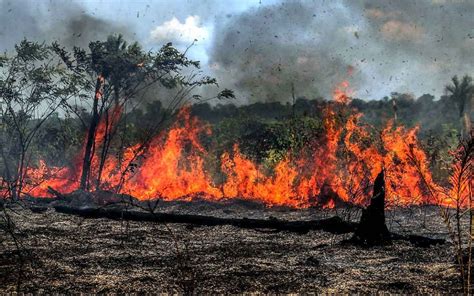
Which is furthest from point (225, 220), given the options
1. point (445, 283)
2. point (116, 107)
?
point (116, 107)

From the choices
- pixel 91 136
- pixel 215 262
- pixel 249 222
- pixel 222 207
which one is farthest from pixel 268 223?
pixel 91 136

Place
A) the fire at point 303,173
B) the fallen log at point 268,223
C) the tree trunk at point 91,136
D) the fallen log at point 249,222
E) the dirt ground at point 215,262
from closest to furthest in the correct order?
the dirt ground at point 215,262 → the fallen log at point 268,223 → the fallen log at point 249,222 → the fire at point 303,173 → the tree trunk at point 91,136

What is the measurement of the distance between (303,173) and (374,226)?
1008cm

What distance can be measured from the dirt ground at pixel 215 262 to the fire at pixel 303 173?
17.2 feet

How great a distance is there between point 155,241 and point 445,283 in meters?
6.25

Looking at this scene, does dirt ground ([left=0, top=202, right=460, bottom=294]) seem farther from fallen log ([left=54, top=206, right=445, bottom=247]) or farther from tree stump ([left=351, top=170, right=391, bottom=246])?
tree stump ([left=351, top=170, right=391, bottom=246])

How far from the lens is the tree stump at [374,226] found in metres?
9.74

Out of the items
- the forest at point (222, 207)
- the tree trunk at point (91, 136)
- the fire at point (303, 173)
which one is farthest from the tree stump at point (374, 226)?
the tree trunk at point (91, 136)

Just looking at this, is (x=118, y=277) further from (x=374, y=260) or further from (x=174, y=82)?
(x=174, y=82)

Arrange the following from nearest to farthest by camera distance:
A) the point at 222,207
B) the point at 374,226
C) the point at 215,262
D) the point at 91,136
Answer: the point at 215,262
the point at 374,226
the point at 222,207
the point at 91,136

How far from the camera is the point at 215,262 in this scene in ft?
27.5

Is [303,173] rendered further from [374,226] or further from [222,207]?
[374,226]

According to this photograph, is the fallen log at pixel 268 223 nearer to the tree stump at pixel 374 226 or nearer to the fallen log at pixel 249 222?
the fallen log at pixel 249 222

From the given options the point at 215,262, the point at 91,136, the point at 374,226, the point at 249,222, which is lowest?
the point at 215,262
